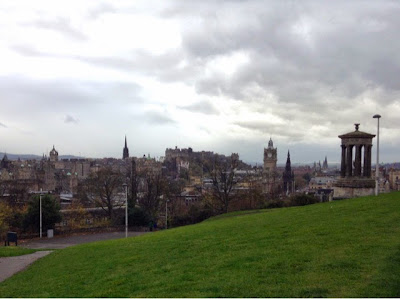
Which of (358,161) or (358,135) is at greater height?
(358,135)

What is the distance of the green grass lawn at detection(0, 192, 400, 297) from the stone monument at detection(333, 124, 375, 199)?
44.4 feet

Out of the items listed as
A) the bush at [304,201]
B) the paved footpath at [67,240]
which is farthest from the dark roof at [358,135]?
the paved footpath at [67,240]

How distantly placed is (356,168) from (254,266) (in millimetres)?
21809

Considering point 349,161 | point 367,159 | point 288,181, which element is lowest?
point 288,181

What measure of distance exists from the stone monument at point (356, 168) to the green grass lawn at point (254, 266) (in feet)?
44.4

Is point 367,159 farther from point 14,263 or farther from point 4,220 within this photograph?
point 4,220

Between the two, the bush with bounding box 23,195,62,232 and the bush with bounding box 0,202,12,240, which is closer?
the bush with bounding box 23,195,62,232

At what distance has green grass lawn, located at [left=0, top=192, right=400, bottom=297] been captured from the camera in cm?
645

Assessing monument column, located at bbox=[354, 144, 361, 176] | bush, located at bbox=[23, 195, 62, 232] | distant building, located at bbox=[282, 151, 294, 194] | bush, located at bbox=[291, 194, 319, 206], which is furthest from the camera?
distant building, located at bbox=[282, 151, 294, 194]

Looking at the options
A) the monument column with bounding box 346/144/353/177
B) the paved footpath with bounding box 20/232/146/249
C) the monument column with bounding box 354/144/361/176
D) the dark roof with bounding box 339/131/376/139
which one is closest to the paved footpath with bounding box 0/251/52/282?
the paved footpath with bounding box 20/232/146/249

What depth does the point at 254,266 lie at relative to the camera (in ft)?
25.8

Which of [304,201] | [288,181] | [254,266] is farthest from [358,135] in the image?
[288,181]

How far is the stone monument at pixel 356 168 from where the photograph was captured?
2664 centimetres

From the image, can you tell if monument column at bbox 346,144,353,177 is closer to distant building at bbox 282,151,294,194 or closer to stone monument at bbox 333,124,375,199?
stone monument at bbox 333,124,375,199
